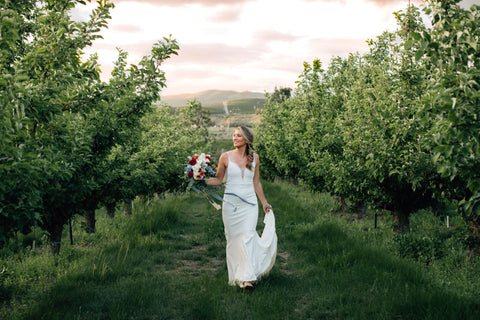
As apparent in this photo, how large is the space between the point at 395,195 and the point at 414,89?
3097 mm

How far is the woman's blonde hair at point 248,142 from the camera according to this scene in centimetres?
680

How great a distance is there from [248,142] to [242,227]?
1.61 m

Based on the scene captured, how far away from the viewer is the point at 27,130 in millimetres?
5695

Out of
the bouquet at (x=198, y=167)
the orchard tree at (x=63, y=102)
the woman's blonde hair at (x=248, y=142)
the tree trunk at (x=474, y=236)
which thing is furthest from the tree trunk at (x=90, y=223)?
the tree trunk at (x=474, y=236)

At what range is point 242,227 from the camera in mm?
6809

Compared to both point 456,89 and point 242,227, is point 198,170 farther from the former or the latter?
point 456,89

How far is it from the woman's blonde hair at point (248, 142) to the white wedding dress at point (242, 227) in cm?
15

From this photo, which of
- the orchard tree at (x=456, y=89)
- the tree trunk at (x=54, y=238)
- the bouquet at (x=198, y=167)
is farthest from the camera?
the tree trunk at (x=54, y=238)

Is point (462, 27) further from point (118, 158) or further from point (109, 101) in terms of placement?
point (118, 158)

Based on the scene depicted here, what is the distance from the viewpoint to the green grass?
17.1 ft

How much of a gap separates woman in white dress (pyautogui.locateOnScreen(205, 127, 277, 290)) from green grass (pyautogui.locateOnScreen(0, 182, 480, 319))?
39 centimetres

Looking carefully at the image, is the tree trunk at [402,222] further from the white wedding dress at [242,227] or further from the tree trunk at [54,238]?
the tree trunk at [54,238]

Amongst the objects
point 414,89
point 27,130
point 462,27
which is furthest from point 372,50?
point 27,130

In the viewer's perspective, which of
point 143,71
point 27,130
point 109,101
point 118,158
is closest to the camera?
point 27,130
